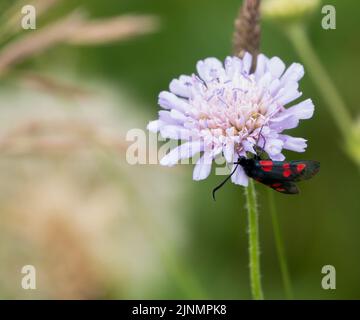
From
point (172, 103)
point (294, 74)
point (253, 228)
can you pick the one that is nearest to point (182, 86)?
point (172, 103)

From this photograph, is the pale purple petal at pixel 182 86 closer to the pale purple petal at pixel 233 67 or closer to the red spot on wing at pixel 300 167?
the pale purple petal at pixel 233 67

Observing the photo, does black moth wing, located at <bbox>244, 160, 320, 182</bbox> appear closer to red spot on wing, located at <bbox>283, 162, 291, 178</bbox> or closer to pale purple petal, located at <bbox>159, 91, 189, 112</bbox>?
red spot on wing, located at <bbox>283, 162, 291, 178</bbox>

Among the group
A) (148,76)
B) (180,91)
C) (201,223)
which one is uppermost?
(148,76)

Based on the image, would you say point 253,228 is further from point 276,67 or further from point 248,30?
point 248,30

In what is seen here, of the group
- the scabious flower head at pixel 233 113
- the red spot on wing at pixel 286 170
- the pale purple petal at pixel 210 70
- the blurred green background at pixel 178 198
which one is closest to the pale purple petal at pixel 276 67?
the scabious flower head at pixel 233 113

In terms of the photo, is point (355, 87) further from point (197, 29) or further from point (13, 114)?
point (13, 114)
